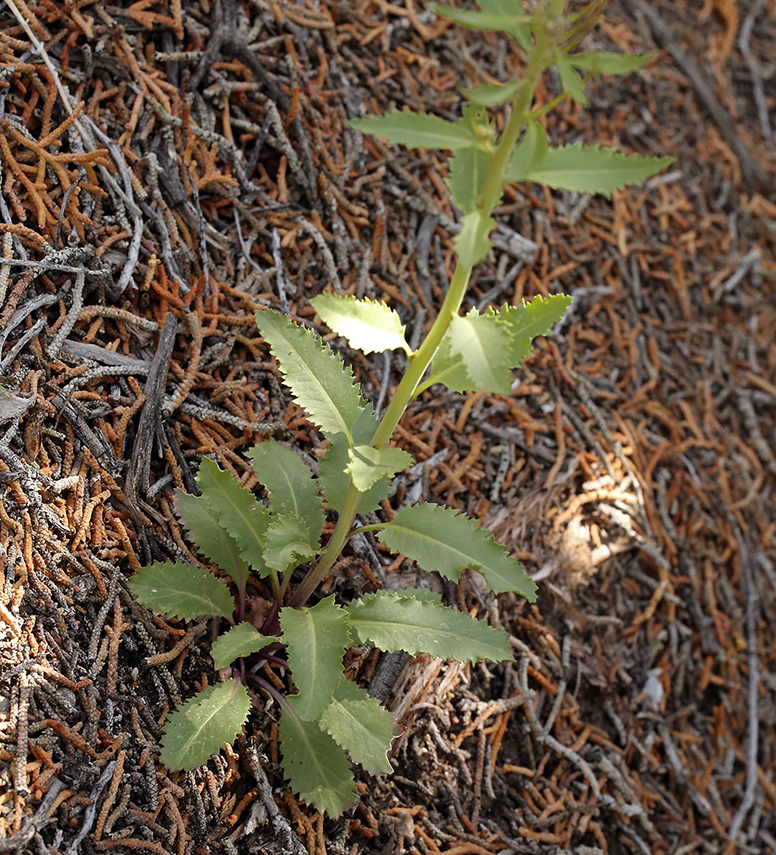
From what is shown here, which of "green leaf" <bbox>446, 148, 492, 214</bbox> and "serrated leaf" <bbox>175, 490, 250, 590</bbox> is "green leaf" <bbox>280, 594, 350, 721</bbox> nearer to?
"serrated leaf" <bbox>175, 490, 250, 590</bbox>

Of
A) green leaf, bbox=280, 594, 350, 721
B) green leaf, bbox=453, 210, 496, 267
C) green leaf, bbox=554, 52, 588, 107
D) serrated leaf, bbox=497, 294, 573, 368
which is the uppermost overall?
green leaf, bbox=554, 52, 588, 107

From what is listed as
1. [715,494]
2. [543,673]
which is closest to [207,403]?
[543,673]

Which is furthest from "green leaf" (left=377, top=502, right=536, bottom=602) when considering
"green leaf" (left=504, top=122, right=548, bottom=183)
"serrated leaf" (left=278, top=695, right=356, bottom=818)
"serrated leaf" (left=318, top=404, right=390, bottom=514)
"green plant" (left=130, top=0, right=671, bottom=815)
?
"green leaf" (left=504, top=122, right=548, bottom=183)

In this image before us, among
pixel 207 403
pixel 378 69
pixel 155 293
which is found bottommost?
pixel 207 403

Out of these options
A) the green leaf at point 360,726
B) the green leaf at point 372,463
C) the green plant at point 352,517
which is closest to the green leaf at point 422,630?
the green plant at point 352,517

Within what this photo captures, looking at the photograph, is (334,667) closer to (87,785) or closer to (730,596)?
(87,785)

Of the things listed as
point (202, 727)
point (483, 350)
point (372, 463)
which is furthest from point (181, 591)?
point (483, 350)
